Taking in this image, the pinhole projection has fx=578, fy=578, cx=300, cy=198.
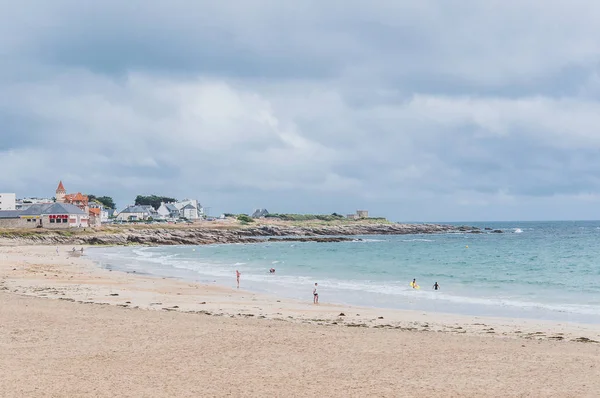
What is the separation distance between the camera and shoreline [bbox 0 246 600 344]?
58.3ft

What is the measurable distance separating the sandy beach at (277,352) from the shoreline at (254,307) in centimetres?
11

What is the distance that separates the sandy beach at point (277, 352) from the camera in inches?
407

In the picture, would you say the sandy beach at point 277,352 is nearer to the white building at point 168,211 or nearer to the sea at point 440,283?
the sea at point 440,283

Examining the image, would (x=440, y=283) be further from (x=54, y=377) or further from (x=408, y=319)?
(x=54, y=377)

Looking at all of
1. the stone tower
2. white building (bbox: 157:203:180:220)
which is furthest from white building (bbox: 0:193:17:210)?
white building (bbox: 157:203:180:220)

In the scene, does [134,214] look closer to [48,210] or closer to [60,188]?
[60,188]

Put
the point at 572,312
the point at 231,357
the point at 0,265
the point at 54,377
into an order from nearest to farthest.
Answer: the point at 54,377
the point at 231,357
the point at 572,312
the point at 0,265

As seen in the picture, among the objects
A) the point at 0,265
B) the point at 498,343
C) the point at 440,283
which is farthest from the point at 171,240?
the point at 498,343

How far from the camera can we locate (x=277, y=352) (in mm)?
13195

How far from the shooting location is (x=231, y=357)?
41.5 feet

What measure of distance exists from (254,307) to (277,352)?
9575 millimetres

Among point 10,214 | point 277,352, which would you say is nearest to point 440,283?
point 277,352

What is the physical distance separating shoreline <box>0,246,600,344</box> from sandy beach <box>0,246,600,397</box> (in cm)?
11

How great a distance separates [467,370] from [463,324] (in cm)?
734
